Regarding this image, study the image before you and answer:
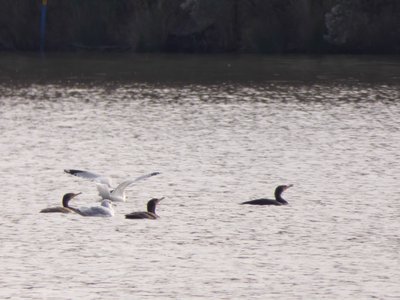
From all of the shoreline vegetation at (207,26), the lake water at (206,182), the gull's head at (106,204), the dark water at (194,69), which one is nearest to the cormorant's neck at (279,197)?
the lake water at (206,182)

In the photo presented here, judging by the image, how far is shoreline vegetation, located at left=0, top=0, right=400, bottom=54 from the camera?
199 ft

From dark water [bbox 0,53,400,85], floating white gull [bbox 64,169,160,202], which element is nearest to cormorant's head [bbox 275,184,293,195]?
floating white gull [bbox 64,169,160,202]

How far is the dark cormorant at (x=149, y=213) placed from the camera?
23312mm

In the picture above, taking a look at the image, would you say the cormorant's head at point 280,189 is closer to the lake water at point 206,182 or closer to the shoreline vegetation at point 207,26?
the lake water at point 206,182

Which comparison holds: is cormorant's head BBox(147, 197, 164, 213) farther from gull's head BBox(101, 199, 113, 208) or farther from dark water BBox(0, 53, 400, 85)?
dark water BBox(0, 53, 400, 85)

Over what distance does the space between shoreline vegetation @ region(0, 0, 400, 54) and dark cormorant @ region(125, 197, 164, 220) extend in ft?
123

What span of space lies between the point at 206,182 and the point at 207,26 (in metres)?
35.4

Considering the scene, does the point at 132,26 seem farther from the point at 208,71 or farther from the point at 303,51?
the point at 208,71

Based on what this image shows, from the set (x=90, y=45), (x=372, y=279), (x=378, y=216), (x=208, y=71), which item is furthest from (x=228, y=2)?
(x=372, y=279)

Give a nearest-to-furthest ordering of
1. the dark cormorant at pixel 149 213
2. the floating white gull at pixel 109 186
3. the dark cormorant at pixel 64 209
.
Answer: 1. the dark cormorant at pixel 149 213
2. the dark cormorant at pixel 64 209
3. the floating white gull at pixel 109 186

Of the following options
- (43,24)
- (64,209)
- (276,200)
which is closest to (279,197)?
(276,200)

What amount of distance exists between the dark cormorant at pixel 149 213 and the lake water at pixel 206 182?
0.10 m

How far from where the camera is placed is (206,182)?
27.2 meters

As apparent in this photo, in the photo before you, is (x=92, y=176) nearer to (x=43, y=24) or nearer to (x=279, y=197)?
(x=279, y=197)
